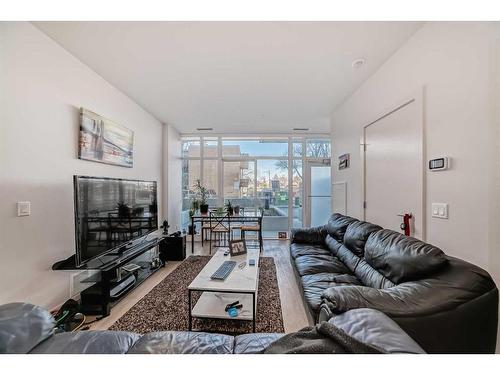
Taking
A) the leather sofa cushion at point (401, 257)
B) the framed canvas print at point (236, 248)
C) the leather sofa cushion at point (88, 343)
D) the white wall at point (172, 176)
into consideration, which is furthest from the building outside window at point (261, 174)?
the leather sofa cushion at point (88, 343)

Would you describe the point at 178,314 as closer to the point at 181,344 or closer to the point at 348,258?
the point at 181,344

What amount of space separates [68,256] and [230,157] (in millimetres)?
3798

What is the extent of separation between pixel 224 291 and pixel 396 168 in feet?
6.87

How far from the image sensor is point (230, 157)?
215 inches

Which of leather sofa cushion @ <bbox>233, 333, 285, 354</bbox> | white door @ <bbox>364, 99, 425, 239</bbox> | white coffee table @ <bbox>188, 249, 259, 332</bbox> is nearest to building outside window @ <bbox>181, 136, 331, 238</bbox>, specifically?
white door @ <bbox>364, 99, 425, 239</bbox>

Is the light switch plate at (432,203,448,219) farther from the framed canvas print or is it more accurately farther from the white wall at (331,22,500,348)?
the framed canvas print

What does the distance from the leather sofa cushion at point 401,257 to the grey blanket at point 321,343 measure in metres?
0.99

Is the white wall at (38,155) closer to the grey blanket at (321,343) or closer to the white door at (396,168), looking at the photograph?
the grey blanket at (321,343)

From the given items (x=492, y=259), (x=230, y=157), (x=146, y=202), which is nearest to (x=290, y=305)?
(x=492, y=259)

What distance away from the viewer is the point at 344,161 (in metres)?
3.54

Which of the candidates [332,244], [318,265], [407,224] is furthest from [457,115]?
[332,244]

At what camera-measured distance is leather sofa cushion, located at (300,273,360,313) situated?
5.80ft

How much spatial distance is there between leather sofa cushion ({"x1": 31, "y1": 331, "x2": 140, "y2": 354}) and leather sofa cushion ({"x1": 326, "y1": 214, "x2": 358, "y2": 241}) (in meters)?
2.52
